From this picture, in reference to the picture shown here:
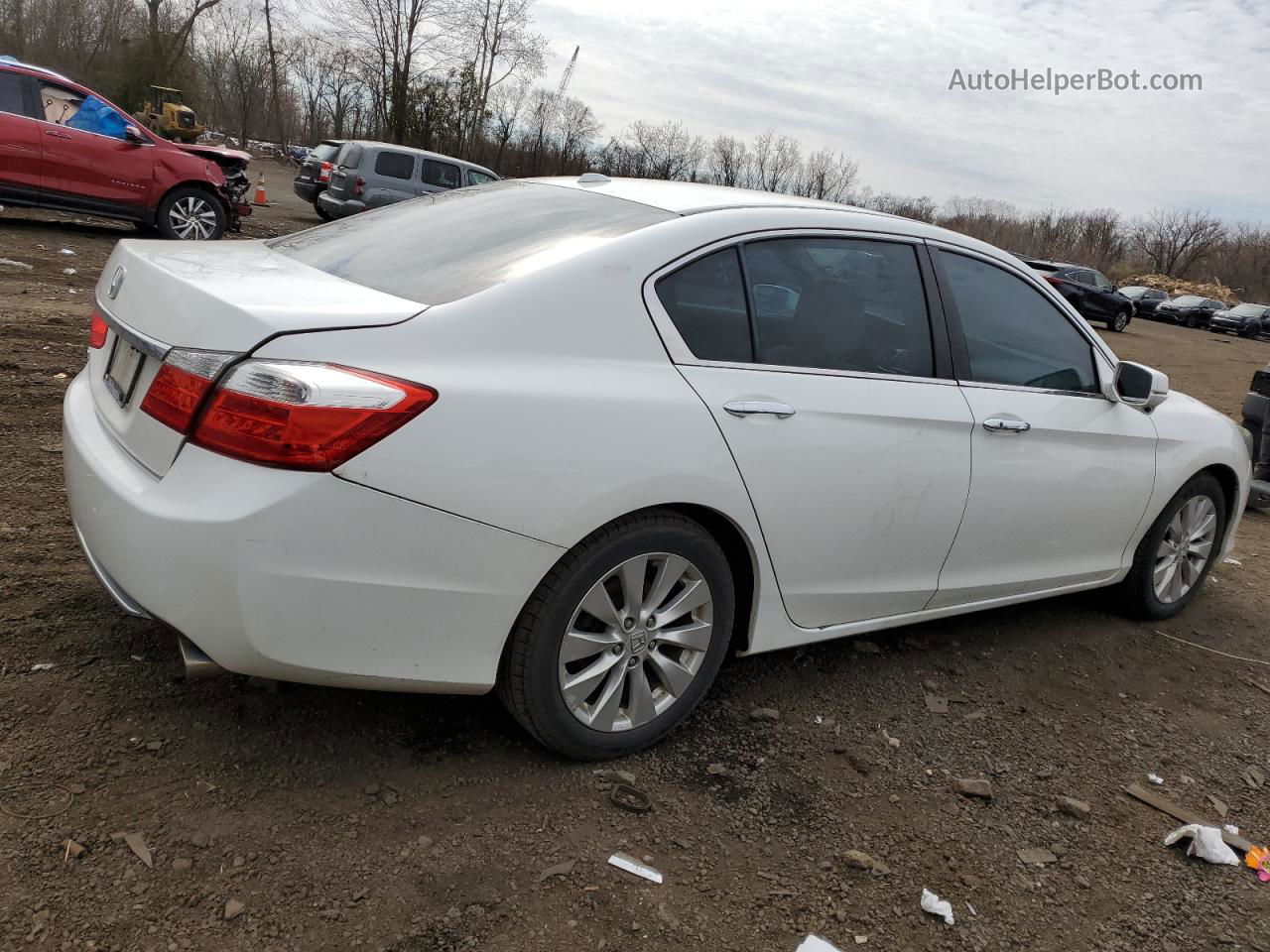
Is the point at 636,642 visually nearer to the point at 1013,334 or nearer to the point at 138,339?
the point at 138,339

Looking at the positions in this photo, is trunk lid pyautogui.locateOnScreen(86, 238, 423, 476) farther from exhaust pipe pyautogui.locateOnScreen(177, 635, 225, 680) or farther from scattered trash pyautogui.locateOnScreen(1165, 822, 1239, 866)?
scattered trash pyautogui.locateOnScreen(1165, 822, 1239, 866)

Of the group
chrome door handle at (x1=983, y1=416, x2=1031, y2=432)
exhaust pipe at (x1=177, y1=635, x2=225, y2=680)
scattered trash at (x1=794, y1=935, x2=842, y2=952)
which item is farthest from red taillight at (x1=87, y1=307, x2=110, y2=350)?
chrome door handle at (x1=983, y1=416, x2=1031, y2=432)

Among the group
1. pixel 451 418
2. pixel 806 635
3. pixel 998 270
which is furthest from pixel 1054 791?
pixel 451 418

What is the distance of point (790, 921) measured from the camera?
2346 millimetres

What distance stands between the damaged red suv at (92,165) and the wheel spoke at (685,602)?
36.9 feet

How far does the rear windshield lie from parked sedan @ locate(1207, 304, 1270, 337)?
43409 mm

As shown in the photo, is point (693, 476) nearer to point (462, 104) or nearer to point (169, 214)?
point (169, 214)

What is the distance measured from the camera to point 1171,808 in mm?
3084

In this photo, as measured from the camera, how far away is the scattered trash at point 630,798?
266 cm

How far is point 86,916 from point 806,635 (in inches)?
81.1

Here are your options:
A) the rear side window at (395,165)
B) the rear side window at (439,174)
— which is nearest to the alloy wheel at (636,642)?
the rear side window at (395,165)

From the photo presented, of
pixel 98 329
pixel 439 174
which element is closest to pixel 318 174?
pixel 439 174

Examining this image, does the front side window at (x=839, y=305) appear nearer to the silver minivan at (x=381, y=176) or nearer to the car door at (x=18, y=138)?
the car door at (x=18, y=138)

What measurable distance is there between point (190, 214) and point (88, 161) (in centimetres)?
121
